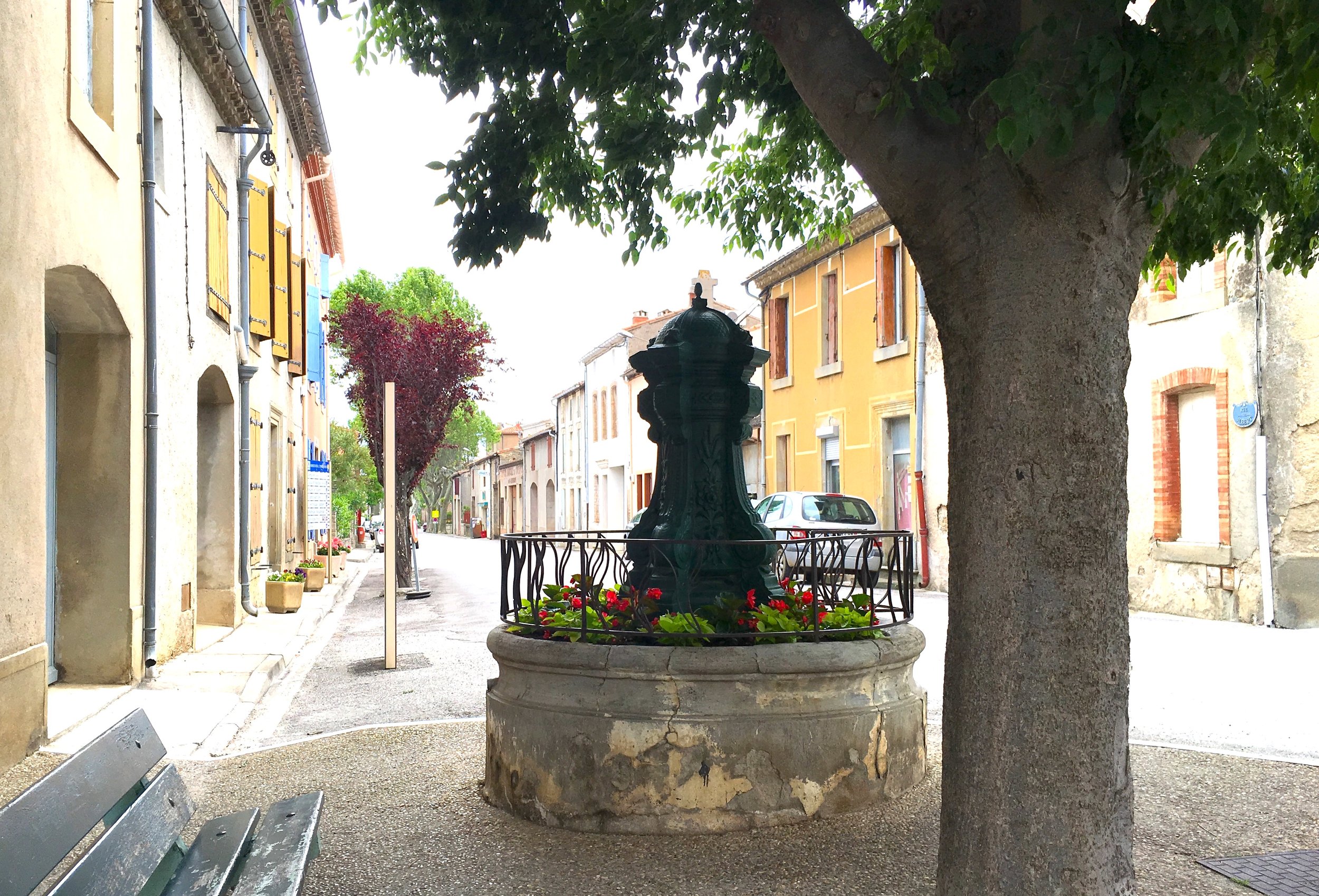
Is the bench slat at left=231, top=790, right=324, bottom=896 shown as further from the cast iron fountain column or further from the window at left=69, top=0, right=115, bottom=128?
the window at left=69, top=0, right=115, bottom=128

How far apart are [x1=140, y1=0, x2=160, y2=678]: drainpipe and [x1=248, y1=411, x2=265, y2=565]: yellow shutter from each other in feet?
16.4

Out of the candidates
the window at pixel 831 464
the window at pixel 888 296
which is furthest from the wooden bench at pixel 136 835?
the window at pixel 831 464

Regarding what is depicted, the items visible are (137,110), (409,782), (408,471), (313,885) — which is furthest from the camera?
(408,471)

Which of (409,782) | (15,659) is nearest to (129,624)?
(15,659)

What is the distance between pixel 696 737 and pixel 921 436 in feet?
48.8

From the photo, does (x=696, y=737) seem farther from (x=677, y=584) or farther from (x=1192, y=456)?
(x=1192, y=456)

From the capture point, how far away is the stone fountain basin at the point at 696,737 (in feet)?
14.6

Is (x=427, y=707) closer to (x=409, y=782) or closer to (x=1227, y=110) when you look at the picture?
(x=409, y=782)

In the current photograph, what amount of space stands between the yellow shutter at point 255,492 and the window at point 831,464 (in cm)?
1146

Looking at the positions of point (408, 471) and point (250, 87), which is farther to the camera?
point (408, 471)

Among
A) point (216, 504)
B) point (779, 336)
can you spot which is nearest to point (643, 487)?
point (779, 336)

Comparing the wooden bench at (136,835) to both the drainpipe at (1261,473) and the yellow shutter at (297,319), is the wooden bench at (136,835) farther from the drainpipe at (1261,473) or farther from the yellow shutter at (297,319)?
the yellow shutter at (297,319)

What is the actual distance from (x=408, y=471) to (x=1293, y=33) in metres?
19.0

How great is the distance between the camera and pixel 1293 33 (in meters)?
2.87
